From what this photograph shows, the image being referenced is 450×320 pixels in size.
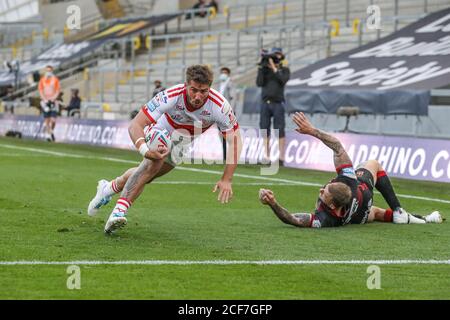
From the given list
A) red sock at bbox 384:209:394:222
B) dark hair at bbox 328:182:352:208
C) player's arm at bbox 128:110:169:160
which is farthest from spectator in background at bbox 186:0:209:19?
player's arm at bbox 128:110:169:160

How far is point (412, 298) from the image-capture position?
788cm

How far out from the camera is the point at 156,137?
36.4 ft

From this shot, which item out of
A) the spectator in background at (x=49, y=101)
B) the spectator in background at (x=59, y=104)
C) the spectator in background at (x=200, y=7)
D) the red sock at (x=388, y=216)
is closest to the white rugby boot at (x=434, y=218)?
the red sock at (x=388, y=216)

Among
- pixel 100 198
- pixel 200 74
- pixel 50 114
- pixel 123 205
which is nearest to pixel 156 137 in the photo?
pixel 123 205

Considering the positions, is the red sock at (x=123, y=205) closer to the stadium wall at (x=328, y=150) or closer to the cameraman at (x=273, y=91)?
the stadium wall at (x=328, y=150)

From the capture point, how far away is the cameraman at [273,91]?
A: 2333cm

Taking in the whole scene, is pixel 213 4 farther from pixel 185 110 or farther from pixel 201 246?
pixel 201 246

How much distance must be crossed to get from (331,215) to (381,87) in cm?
1484

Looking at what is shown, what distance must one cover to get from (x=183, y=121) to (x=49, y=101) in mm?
22617

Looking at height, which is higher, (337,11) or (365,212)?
(337,11)

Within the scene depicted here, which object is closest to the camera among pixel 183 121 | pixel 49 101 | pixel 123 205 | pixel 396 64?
pixel 123 205

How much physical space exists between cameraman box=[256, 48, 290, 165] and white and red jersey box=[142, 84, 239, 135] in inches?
468
